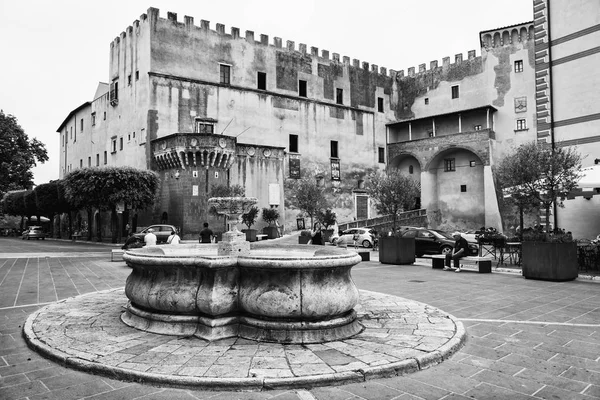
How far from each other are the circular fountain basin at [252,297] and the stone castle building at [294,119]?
23387mm

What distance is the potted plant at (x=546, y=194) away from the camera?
34.0ft

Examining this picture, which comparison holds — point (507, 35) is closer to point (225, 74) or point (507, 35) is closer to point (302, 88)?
point (302, 88)

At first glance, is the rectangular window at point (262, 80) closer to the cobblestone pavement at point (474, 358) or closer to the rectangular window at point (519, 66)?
the rectangular window at point (519, 66)

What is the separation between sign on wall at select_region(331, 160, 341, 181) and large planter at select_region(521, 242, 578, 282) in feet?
93.5

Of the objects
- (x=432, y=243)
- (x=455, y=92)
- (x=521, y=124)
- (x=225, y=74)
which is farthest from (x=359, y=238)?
(x=455, y=92)

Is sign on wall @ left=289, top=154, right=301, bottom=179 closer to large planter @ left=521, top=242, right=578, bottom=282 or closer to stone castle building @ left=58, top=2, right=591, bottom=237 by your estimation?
stone castle building @ left=58, top=2, right=591, bottom=237

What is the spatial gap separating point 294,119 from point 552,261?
94.4 ft

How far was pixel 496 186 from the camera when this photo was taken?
112ft

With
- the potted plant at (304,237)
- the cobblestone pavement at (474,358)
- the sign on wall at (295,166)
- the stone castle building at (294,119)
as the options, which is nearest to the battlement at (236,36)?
the stone castle building at (294,119)

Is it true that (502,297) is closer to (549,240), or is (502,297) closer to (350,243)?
(549,240)

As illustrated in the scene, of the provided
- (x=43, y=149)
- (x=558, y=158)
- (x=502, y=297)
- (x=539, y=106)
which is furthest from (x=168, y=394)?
(x=43, y=149)

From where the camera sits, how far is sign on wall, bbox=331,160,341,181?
38.9 metres

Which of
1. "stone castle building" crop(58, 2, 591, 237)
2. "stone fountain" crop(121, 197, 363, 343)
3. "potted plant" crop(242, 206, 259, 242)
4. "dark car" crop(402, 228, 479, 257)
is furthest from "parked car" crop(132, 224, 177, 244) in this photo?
"stone fountain" crop(121, 197, 363, 343)

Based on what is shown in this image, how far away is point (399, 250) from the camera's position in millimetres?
14758
